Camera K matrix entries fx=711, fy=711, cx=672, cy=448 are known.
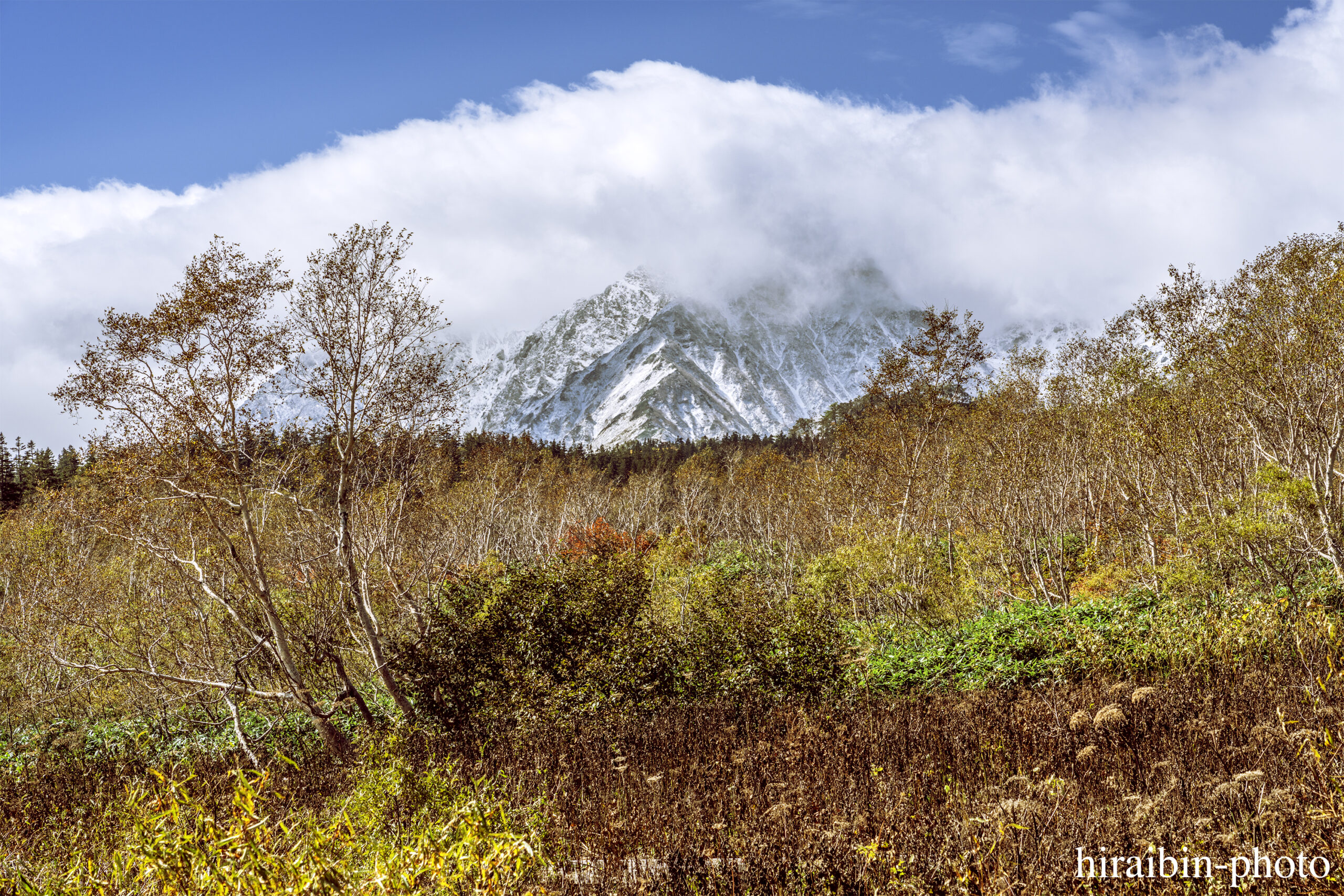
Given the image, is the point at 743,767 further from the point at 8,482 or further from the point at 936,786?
the point at 8,482

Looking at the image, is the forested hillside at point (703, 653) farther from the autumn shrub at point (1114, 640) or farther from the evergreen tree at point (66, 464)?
the evergreen tree at point (66, 464)

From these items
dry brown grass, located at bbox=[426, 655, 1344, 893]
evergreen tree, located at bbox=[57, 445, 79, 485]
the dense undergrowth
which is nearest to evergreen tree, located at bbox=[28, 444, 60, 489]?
evergreen tree, located at bbox=[57, 445, 79, 485]

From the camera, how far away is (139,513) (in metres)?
10.8

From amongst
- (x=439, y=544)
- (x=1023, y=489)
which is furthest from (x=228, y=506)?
(x=1023, y=489)

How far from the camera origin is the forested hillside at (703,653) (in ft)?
11.9

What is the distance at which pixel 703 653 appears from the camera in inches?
378

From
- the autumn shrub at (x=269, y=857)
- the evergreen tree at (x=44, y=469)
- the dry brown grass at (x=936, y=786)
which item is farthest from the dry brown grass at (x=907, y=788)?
the evergreen tree at (x=44, y=469)

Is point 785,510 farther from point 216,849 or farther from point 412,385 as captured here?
point 216,849

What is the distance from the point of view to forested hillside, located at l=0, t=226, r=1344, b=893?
3.63m

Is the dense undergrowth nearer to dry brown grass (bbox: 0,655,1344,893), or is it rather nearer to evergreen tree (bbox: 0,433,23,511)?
dry brown grass (bbox: 0,655,1344,893)

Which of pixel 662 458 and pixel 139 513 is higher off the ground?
pixel 662 458

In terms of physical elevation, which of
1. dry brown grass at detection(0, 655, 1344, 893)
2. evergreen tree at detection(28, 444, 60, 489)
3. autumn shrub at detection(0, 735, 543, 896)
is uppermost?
evergreen tree at detection(28, 444, 60, 489)

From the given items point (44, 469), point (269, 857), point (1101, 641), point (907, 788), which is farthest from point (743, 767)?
point (44, 469)

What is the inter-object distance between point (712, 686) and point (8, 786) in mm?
10461
